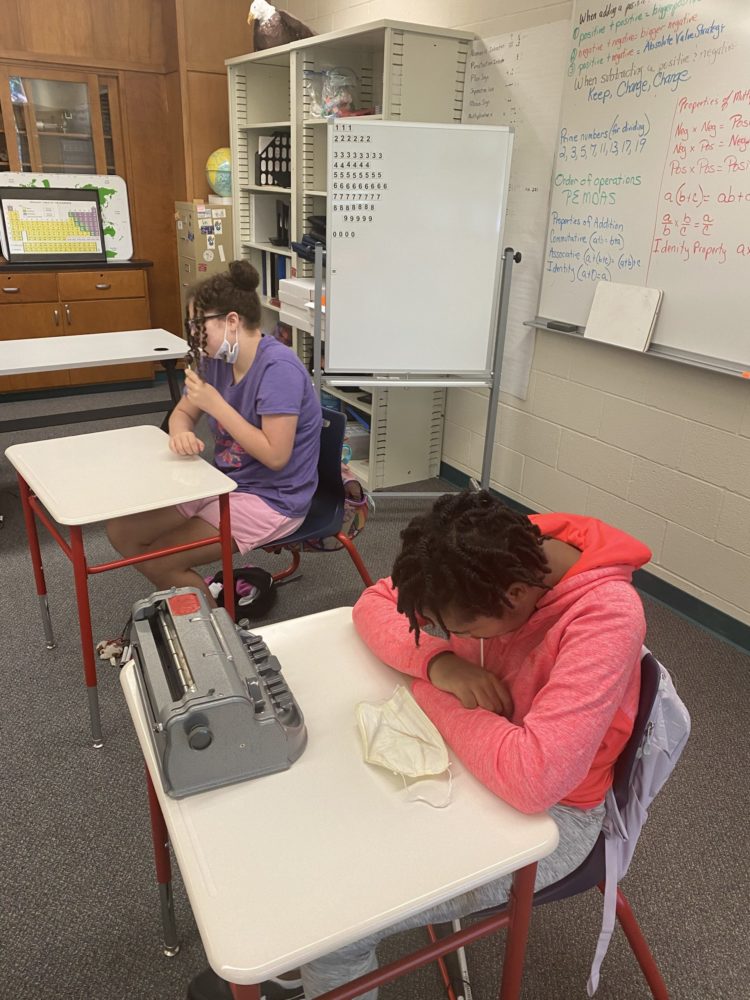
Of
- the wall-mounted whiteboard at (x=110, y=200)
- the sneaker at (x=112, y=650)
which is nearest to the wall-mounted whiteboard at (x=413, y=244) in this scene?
the sneaker at (x=112, y=650)

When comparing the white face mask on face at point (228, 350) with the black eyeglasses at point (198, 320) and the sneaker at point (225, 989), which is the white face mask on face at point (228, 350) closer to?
the black eyeglasses at point (198, 320)

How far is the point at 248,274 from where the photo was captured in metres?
2.06

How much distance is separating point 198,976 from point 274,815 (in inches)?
27.3

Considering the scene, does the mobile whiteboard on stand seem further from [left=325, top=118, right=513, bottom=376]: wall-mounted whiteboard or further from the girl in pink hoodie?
the girl in pink hoodie

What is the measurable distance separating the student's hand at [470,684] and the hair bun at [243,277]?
137cm

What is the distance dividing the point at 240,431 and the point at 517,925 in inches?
55.7

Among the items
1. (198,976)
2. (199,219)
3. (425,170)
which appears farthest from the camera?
(199,219)

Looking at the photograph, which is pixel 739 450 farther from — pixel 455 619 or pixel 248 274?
pixel 455 619

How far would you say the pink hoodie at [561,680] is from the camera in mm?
845

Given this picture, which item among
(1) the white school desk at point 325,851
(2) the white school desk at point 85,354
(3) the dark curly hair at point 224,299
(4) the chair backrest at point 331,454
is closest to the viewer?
(1) the white school desk at point 325,851

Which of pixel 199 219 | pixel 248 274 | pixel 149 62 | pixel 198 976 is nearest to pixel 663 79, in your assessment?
pixel 248 274

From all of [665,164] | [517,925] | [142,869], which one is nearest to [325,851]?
[517,925]

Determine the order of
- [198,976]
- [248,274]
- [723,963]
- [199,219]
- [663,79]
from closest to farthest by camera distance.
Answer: [198,976]
[723,963]
[248,274]
[663,79]
[199,219]

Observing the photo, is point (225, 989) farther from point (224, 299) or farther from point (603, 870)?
point (224, 299)
